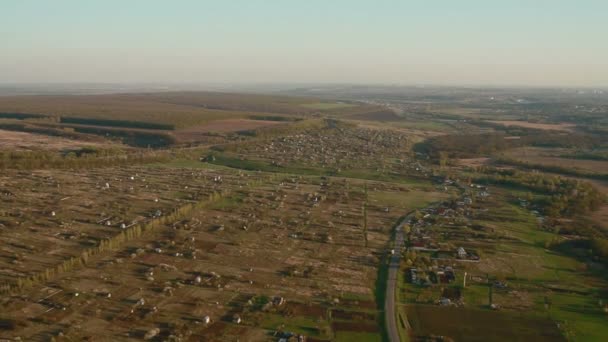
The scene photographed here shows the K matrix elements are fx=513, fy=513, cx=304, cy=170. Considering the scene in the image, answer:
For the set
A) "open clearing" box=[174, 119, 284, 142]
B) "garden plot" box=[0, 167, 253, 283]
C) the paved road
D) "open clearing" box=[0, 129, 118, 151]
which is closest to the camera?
the paved road

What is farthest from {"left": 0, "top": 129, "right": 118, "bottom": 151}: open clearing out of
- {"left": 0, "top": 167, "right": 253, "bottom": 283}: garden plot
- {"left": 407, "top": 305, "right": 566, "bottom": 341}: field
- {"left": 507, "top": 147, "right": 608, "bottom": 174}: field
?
{"left": 507, "top": 147, "right": 608, "bottom": 174}: field

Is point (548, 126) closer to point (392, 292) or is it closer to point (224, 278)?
point (392, 292)

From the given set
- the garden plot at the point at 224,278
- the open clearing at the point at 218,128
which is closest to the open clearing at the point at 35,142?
the open clearing at the point at 218,128

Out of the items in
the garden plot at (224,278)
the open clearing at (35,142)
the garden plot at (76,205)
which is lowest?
the garden plot at (224,278)

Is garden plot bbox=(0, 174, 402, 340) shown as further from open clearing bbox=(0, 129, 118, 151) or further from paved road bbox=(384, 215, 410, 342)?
open clearing bbox=(0, 129, 118, 151)

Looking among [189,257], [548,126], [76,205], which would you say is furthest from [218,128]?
[548,126]

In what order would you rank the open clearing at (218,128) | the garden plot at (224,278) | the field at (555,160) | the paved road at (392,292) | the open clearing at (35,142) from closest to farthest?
1. the garden plot at (224,278)
2. the paved road at (392,292)
3. the field at (555,160)
4. the open clearing at (35,142)
5. the open clearing at (218,128)

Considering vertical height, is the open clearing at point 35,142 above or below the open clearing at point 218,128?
below

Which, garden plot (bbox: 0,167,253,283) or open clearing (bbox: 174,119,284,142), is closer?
garden plot (bbox: 0,167,253,283)

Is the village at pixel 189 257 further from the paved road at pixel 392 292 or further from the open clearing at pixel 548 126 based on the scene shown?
the open clearing at pixel 548 126

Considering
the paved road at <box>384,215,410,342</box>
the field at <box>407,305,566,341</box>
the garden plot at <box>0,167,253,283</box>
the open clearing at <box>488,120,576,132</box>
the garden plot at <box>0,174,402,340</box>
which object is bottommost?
the field at <box>407,305,566,341</box>
